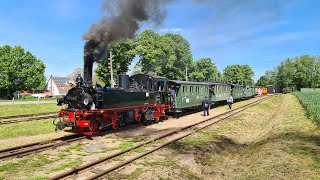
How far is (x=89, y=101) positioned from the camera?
1373cm

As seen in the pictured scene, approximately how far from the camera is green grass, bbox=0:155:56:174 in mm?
8945

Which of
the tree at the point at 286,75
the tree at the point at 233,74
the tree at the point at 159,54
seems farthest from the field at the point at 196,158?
the tree at the point at 233,74

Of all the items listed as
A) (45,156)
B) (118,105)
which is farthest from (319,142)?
(45,156)

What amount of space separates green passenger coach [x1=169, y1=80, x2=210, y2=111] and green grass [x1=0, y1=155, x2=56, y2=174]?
546 inches

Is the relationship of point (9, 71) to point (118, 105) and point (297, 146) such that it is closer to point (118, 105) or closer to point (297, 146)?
point (118, 105)

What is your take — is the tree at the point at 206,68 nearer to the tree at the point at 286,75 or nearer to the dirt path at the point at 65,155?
the tree at the point at 286,75

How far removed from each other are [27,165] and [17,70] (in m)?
54.9

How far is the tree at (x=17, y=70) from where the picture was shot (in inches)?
2238

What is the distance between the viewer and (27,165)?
9438mm

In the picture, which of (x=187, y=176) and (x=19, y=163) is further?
(x=19, y=163)

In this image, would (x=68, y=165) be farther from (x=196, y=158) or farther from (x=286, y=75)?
(x=286, y=75)

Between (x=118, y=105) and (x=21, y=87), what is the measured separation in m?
51.3

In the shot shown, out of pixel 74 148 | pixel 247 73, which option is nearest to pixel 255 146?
pixel 74 148

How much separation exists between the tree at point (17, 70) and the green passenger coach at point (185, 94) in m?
43.3
